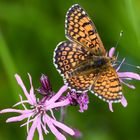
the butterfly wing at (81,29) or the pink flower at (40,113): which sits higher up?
the butterfly wing at (81,29)

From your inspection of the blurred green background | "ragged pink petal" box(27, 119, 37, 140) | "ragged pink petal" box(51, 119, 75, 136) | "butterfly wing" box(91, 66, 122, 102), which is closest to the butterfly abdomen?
"butterfly wing" box(91, 66, 122, 102)

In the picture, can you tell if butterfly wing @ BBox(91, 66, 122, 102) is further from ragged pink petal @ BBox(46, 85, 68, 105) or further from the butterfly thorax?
ragged pink petal @ BBox(46, 85, 68, 105)

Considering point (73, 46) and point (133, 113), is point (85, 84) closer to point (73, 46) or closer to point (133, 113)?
point (73, 46)

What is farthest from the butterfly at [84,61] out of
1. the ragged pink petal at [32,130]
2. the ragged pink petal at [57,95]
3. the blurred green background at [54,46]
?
the blurred green background at [54,46]

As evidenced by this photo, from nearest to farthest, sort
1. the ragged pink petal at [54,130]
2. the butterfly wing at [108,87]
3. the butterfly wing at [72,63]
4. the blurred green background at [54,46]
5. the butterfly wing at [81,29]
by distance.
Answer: the butterfly wing at [108,87]
the butterfly wing at [72,63]
the ragged pink petal at [54,130]
the butterfly wing at [81,29]
the blurred green background at [54,46]

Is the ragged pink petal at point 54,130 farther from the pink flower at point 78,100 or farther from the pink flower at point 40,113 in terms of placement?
the pink flower at point 78,100

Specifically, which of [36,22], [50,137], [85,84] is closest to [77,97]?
[85,84]

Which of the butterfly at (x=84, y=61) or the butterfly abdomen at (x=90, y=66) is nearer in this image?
the butterfly at (x=84, y=61)
